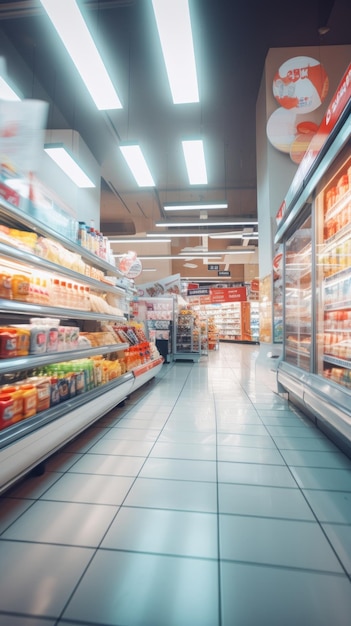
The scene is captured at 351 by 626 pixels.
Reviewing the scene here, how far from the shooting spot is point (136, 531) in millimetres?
1414

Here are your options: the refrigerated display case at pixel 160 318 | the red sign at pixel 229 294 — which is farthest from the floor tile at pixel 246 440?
the red sign at pixel 229 294

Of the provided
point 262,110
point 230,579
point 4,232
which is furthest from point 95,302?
point 262,110

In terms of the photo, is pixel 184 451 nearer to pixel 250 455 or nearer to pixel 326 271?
pixel 250 455

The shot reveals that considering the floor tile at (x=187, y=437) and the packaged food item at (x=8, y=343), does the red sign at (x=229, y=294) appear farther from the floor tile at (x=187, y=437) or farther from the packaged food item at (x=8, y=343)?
the packaged food item at (x=8, y=343)

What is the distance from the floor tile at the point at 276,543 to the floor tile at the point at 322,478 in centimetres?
41

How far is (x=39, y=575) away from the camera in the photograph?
1.17m

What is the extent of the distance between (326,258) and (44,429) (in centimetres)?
255

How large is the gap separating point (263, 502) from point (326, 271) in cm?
190

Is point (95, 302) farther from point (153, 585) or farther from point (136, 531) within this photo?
point (153, 585)

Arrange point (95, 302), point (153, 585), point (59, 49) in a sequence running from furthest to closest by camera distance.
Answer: point (59, 49), point (95, 302), point (153, 585)

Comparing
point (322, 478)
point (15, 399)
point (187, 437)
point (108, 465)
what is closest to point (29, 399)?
point (15, 399)

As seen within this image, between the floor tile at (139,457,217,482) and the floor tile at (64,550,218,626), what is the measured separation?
682 millimetres

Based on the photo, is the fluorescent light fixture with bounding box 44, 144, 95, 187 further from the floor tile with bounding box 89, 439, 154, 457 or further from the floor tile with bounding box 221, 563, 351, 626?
the floor tile with bounding box 221, 563, 351, 626

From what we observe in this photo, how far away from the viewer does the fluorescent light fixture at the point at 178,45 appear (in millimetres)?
2893
